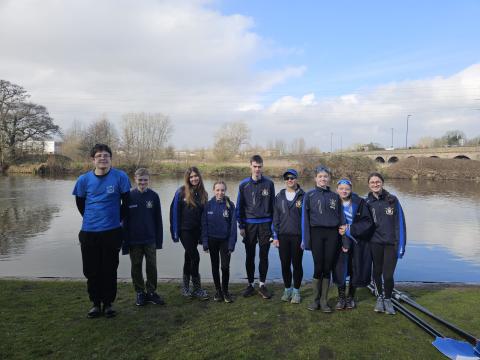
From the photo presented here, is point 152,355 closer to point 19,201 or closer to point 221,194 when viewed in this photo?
point 221,194

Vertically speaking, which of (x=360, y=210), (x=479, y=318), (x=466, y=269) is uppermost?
(x=360, y=210)

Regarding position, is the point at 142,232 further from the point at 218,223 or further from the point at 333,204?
the point at 333,204

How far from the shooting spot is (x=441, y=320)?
416 cm

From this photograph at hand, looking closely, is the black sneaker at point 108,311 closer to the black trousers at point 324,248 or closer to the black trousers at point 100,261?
the black trousers at point 100,261

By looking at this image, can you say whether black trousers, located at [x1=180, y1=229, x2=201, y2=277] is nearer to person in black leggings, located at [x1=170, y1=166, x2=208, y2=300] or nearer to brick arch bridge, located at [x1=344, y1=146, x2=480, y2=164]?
person in black leggings, located at [x1=170, y1=166, x2=208, y2=300]

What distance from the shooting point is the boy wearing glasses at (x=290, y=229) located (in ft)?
15.6

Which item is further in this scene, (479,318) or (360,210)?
(360,210)

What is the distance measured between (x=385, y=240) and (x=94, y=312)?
3.88 metres

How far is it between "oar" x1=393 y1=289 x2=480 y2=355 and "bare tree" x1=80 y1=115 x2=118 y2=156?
4784 centimetres

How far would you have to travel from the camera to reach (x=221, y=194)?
496 cm

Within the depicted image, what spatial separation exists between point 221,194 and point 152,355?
228 cm

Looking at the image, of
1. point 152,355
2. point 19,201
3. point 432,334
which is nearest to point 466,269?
point 432,334

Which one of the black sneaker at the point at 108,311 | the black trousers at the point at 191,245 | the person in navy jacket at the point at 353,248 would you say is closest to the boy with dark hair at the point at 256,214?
the black trousers at the point at 191,245

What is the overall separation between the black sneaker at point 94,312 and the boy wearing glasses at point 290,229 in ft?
8.15
